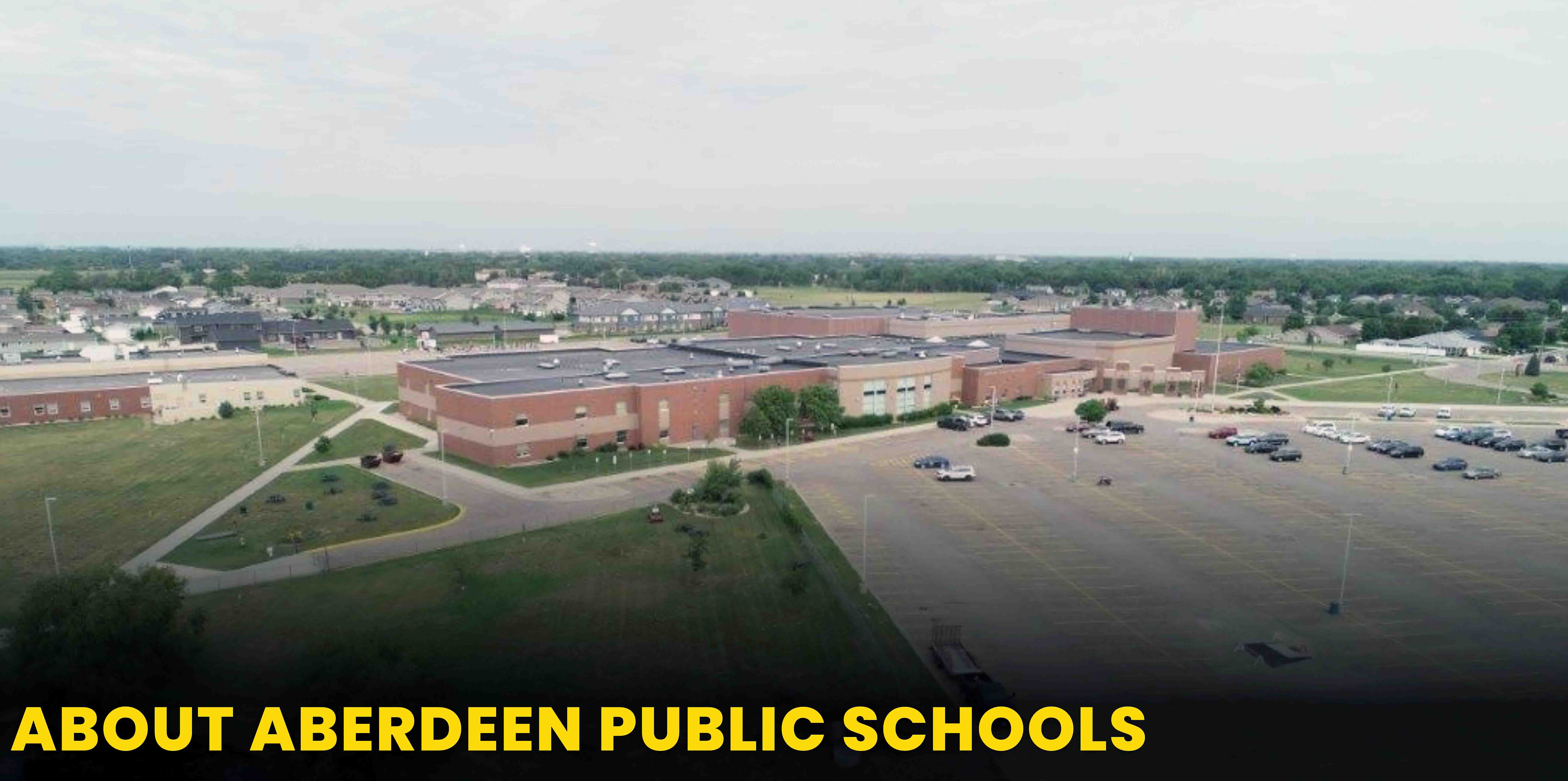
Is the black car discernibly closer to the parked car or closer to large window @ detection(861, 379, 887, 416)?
large window @ detection(861, 379, 887, 416)

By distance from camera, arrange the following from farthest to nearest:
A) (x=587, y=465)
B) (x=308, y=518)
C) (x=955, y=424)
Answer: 1. (x=955, y=424)
2. (x=587, y=465)
3. (x=308, y=518)

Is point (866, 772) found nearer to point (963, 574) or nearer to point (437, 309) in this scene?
point (963, 574)

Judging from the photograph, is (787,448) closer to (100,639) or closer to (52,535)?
(52,535)

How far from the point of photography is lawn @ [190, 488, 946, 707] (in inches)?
969

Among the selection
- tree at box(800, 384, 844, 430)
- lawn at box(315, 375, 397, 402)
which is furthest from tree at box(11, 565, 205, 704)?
lawn at box(315, 375, 397, 402)

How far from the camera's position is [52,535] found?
3659 cm

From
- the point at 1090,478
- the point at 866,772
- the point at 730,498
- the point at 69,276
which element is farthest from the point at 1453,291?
the point at 69,276

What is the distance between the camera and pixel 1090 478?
50.6 m

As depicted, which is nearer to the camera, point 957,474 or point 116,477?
point 116,477

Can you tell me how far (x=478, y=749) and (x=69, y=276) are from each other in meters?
210

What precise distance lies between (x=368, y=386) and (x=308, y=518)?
47736 mm

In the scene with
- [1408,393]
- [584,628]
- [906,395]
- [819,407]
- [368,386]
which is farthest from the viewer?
[368,386]

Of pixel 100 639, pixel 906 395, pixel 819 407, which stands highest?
pixel 100 639

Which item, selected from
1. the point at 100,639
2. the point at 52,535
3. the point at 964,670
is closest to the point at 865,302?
the point at 52,535
